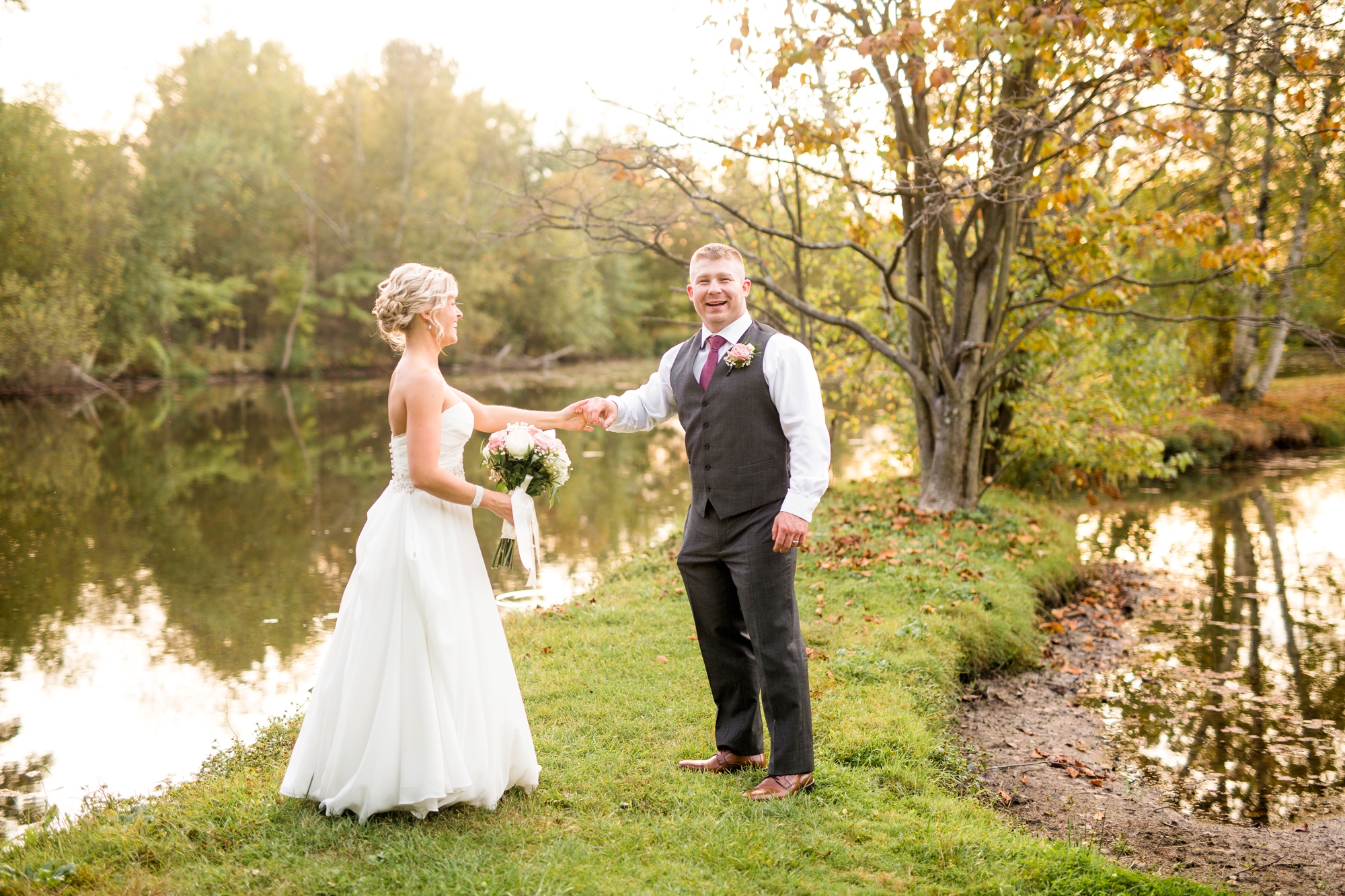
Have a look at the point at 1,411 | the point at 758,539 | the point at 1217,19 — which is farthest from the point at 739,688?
the point at 1,411

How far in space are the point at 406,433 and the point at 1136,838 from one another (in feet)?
13.0

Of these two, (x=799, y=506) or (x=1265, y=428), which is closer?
(x=799, y=506)

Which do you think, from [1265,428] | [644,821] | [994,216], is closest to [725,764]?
[644,821]

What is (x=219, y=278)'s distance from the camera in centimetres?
4228

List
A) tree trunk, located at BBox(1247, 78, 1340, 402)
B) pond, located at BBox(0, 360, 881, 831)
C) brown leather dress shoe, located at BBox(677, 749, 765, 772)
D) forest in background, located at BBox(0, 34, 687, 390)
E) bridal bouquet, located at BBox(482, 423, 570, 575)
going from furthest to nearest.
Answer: forest in background, located at BBox(0, 34, 687, 390)
tree trunk, located at BBox(1247, 78, 1340, 402)
pond, located at BBox(0, 360, 881, 831)
brown leather dress shoe, located at BBox(677, 749, 765, 772)
bridal bouquet, located at BBox(482, 423, 570, 575)

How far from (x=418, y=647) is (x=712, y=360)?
1.80 metres

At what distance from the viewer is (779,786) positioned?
429cm

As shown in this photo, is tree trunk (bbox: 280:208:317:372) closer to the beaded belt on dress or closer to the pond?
the pond

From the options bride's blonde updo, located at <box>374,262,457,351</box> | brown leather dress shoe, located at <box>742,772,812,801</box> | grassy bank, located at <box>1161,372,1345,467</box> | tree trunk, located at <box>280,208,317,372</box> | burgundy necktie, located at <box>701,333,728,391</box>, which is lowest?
brown leather dress shoe, located at <box>742,772,812,801</box>

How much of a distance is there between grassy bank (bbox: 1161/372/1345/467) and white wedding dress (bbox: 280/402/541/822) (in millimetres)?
15940

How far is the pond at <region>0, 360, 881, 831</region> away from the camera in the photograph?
20.0ft

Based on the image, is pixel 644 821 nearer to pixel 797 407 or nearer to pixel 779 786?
pixel 779 786

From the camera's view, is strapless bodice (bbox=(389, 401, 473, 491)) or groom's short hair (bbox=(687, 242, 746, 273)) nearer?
strapless bodice (bbox=(389, 401, 473, 491))

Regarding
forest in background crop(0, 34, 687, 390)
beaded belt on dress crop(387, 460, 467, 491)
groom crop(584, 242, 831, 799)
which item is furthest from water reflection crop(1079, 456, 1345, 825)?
forest in background crop(0, 34, 687, 390)
